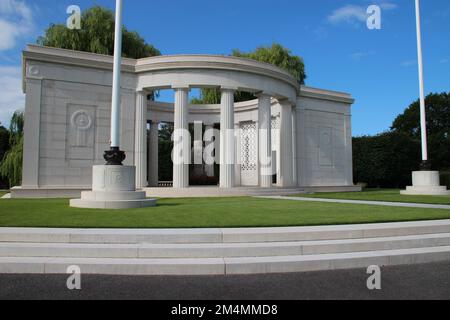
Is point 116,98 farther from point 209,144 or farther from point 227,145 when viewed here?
point 209,144

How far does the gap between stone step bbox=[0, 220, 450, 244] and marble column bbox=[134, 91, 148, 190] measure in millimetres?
14361

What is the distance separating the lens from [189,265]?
7.07m

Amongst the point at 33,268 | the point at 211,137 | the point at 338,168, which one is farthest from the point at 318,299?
the point at 211,137

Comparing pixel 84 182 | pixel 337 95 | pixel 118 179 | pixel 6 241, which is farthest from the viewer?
pixel 337 95

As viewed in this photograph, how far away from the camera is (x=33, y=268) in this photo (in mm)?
7078

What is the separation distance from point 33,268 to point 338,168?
93.6 feet

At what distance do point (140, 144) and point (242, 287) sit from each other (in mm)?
18293

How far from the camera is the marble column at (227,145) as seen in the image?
22.8 m

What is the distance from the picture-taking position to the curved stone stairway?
7.10m

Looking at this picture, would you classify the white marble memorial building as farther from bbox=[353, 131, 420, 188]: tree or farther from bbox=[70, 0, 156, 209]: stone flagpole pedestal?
bbox=[353, 131, 420, 188]: tree

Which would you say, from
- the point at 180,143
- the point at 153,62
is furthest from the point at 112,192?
the point at 153,62

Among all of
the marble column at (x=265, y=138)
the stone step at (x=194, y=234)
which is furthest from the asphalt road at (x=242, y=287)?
the marble column at (x=265, y=138)

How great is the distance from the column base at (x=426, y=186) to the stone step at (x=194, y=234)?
17744 millimetres
